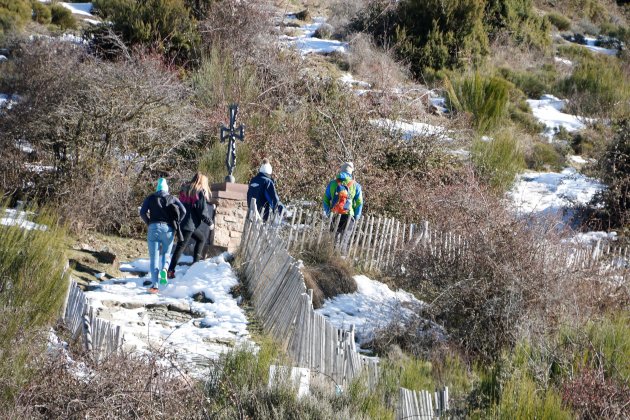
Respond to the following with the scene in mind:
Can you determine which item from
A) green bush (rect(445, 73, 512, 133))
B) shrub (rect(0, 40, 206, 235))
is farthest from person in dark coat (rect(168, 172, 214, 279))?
green bush (rect(445, 73, 512, 133))

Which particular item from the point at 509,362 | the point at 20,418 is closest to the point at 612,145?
the point at 509,362

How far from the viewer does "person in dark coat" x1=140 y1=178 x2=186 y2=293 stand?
9680 mm

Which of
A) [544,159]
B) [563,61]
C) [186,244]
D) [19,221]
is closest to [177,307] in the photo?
[186,244]

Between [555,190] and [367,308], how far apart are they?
29.3 feet

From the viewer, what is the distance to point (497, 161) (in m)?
17.1

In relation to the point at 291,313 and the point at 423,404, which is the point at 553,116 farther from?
the point at 423,404

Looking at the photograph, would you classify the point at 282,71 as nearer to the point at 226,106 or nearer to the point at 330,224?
the point at 226,106

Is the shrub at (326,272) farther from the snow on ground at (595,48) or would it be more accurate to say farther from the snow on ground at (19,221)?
the snow on ground at (595,48)

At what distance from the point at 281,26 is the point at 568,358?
18528mm

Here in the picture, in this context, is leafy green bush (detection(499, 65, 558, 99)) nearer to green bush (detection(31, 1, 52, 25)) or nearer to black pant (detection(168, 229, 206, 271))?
green bush (detection(31, 1, 52, 25))

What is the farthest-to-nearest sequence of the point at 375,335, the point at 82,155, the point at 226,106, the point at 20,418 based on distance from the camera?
the point at 226,106 → the point at 82,155 → the point at 375,335 → the point at 20,418

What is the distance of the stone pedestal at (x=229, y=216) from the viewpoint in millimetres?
11398

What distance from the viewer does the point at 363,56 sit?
75.1 ft

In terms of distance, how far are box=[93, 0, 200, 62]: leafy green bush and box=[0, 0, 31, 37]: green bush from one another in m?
3.78
